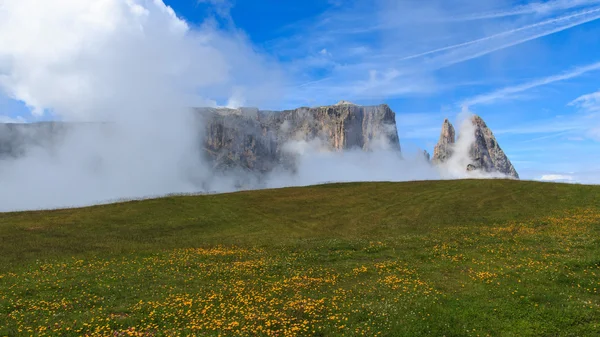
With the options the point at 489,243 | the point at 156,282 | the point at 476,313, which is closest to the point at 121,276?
the point at 156,282

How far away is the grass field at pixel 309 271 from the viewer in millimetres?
19562

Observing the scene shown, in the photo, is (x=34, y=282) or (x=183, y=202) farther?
(x=183, y=202)

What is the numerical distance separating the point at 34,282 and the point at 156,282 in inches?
383

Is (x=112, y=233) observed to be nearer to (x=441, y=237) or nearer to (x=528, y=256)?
(x=441, y=237)

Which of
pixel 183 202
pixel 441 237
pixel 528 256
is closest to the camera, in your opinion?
pixel 528 256

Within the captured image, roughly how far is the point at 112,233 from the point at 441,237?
44238 mm

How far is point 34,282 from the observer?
28.3m

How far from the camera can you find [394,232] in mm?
49000

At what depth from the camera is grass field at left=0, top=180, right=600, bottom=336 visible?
19562 mm

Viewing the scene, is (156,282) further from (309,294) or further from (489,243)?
(489,243)

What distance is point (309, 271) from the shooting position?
30375 mm

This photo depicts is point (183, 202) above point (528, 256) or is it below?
above

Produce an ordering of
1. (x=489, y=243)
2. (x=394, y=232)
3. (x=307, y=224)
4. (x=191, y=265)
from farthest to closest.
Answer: (x=307, y=224)
(x=394, y=232)
(x=489, y=243)
(x=191, y=265)

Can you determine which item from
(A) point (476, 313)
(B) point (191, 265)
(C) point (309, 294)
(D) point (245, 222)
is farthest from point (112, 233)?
(A) point (476, 313)
